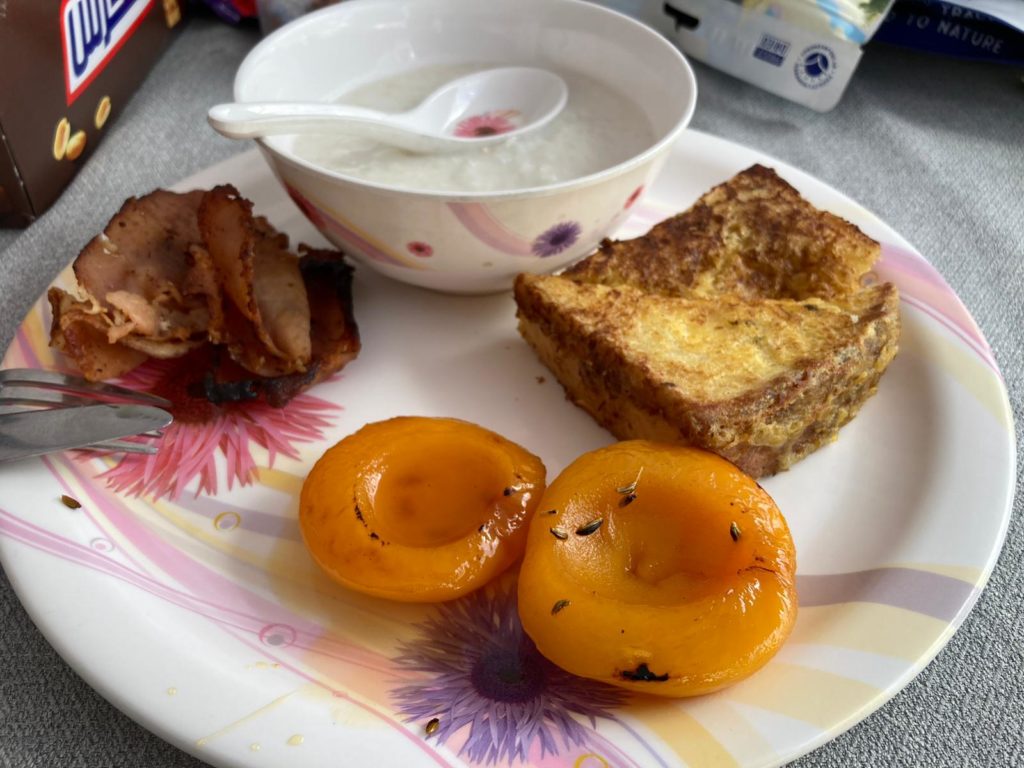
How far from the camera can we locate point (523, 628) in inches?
49.1

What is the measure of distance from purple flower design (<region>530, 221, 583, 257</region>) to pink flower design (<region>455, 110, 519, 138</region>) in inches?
11.9

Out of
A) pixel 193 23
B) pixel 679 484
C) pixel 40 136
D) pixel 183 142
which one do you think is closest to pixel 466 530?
pixel 679 484

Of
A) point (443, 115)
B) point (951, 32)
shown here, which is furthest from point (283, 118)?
point (951, 32)

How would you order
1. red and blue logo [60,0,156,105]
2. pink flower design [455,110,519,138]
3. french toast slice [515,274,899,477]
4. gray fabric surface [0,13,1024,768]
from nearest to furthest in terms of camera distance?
1. gray fabric surface [0,13,1024,768]
2. french toast slice [515,274,899,477]
3. pink flower design [455,110,519,138]
4. red and blue logo [60,0,156,105]

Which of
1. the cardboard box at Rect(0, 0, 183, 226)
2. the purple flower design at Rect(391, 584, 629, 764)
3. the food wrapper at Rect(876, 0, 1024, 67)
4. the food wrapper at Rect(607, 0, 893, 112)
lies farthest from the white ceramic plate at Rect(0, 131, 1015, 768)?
the food wrapper at Rect(876, 0, 1024, 67)

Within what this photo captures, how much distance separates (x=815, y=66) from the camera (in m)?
2.50

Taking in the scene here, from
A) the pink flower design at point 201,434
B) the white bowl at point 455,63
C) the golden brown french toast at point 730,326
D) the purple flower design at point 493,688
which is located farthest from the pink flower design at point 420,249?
the purple flower design at point 493,688

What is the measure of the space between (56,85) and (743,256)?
5.08 ft

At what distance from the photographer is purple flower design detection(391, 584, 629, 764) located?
1.11 meters

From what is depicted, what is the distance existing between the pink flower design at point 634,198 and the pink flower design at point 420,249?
1.23 feet

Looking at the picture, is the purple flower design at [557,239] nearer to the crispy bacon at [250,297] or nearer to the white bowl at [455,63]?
the white bowl at [455,63]

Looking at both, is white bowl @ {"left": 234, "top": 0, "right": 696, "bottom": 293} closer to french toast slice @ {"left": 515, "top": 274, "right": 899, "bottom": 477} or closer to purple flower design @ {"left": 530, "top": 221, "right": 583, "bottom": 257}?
purple flower design @ {"left": 530, "top": 221, "right": 583, "bottom": 257}

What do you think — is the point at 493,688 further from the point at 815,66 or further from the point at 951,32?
the point at 951,32

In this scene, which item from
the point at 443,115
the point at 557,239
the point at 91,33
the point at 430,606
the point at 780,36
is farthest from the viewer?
the point at 780,36
